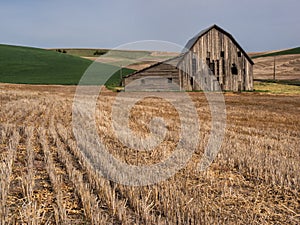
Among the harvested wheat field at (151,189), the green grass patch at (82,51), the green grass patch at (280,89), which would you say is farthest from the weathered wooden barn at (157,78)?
the green grass patch at (82,51)

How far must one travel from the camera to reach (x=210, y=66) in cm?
3878

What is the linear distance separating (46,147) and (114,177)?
290 cm

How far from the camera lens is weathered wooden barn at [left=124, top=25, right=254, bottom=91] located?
38219mm

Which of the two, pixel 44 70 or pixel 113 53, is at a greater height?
pixel 113 53

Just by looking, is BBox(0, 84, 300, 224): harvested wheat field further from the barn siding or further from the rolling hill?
the rolling hill

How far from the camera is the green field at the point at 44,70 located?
5979 cm

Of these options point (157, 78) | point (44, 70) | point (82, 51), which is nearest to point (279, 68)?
point (157, 78)

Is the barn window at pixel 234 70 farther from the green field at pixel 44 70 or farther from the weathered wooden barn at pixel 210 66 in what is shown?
the green field at pixel 44 70

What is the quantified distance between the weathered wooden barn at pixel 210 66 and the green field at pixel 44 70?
57.4 feet

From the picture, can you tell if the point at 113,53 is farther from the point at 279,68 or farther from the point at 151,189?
the point at 151,189

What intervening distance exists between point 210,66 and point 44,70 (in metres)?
43.1

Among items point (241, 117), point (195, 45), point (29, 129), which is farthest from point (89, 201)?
point (195, 45)

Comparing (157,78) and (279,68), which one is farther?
(279,68)

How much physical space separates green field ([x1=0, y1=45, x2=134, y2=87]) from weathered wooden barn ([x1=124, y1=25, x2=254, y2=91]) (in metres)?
17.5
